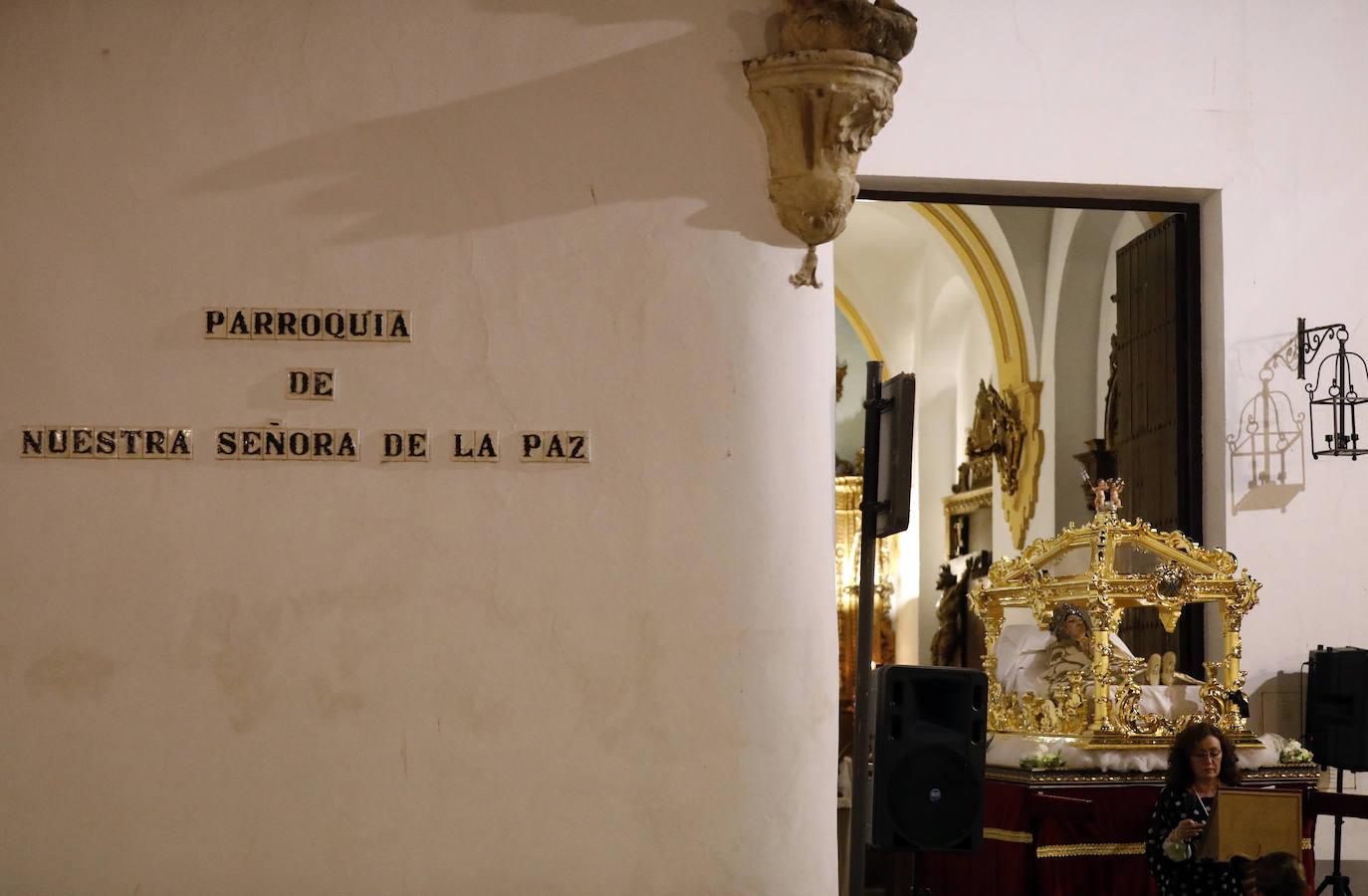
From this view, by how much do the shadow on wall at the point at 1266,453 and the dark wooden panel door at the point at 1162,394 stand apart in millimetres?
317

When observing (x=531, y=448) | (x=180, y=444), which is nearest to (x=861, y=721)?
(x=531, y=448)

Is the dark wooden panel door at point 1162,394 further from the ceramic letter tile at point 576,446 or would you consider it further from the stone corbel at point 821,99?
the ceramic letter tile at point 576,446

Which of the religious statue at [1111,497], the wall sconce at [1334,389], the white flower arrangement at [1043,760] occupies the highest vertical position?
the wall sconce at [1334,389]

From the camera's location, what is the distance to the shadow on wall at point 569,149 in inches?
251

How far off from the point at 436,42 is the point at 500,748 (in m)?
2.83

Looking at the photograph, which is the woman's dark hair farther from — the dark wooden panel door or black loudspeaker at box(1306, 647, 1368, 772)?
the dark wooden panel door

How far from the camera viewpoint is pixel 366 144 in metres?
6.39

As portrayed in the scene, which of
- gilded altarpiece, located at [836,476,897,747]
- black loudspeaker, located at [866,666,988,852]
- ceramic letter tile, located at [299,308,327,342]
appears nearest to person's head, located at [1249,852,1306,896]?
black loudspeaker, located at [866,666,988,852]

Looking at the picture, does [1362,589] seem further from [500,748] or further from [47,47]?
[47,47]

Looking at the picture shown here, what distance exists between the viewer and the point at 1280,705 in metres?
9.95

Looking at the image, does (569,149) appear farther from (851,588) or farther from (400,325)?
(851,588)

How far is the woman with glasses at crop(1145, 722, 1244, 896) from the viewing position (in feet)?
23.7

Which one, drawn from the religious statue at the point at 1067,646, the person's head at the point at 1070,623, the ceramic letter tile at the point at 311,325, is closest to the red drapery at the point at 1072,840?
the religious statue at the point at 1067,646

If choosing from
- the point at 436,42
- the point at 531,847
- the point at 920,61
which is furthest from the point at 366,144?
the point at 920,61
